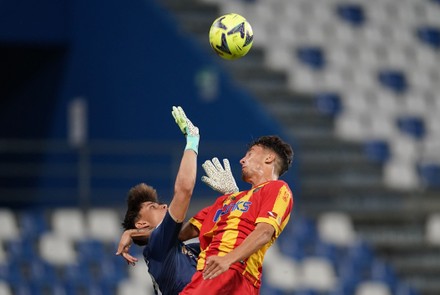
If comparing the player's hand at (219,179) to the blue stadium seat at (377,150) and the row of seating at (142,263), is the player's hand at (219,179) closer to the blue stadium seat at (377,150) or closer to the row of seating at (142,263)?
the row of seating at (142,263)

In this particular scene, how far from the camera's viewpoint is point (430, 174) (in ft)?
50.9

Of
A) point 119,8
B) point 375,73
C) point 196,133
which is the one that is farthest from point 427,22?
point 196,133

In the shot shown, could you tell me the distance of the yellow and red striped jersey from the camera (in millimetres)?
6672

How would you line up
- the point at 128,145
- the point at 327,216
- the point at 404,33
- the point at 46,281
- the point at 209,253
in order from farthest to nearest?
the point at 404,33 < the point at 128,145 < the point at 327,216 < the point at 46,281 < the point at 209,253

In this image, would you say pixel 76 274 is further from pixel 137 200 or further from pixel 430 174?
pixel 430 174

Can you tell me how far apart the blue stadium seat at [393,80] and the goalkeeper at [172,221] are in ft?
31.4

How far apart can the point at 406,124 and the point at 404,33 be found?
1.86 m

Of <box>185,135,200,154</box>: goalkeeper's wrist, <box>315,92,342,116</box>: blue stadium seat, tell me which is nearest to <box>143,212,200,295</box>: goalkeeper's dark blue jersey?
<box>185,135,200,154</box>: goalkeeper's wrist

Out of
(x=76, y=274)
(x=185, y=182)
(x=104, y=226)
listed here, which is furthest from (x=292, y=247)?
(x=185, y=182)

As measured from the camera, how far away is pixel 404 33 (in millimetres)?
17672

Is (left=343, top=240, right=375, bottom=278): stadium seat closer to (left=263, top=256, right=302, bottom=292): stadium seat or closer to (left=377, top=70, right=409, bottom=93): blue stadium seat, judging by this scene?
(left=263, top=256, right=302, bottom=292): stadium seat

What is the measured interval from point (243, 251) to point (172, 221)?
2.25ft

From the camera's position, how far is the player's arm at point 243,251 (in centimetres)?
624

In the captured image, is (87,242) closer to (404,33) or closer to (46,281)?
(46,281)
